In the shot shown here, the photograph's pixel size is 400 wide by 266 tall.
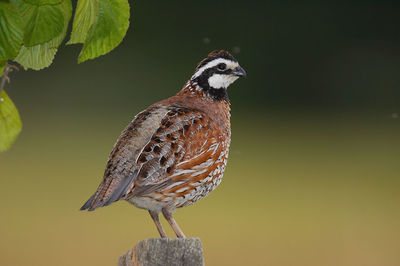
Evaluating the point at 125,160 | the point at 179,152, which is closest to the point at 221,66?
the point at 179,152

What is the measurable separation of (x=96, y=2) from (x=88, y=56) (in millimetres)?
121

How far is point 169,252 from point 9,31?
0.75m

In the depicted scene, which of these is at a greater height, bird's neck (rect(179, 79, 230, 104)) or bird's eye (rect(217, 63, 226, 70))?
bird's eye (rect(217, 63, 226, 70))

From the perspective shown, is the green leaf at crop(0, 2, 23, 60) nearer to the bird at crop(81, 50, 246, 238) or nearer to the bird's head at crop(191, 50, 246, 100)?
the bird at crop(81, 50, 246, 238)

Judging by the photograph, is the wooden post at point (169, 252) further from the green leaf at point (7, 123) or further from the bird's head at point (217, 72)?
the bird's head at point (217, 72)

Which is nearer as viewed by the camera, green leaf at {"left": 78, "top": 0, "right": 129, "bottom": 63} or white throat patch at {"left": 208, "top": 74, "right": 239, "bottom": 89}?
green leaf at {"left": 78, "top": 0, "right": 129, "bottom": 63}

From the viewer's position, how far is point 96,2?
121cm

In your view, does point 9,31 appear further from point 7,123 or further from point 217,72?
point 217,72

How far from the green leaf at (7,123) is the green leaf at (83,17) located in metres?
0.23

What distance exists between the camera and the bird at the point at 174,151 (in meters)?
2.38

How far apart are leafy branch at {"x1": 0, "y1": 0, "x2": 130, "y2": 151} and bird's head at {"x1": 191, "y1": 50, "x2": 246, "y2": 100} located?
1628 mm

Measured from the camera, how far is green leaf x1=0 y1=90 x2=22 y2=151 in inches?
51.9

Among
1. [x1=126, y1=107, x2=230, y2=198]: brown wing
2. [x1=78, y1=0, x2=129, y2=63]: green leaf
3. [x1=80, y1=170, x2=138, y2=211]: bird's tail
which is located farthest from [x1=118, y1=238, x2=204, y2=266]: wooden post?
[x1=126, y1=107, x2=230, y2=198]: brown wing

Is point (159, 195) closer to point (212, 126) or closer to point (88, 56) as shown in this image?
point (212, 126)
